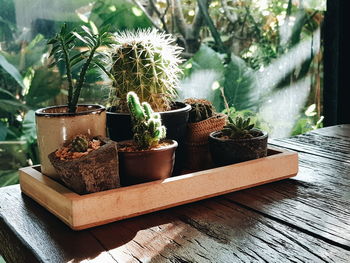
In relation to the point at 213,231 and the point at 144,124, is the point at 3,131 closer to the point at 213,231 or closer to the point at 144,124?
the point at 144,124

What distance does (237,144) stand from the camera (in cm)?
106

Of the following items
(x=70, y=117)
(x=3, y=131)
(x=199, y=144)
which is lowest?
(x=3, y=131)

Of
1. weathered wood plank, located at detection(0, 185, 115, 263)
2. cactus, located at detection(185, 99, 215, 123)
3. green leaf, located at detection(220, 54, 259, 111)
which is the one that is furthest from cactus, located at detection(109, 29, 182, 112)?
green leaf, located at detection(220, 54, 259, 111)

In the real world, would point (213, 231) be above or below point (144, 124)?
below

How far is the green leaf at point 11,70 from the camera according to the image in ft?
6.59

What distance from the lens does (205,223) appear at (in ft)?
2.82

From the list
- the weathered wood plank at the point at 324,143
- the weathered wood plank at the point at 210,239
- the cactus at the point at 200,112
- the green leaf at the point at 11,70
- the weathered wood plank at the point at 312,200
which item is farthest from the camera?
the green leaf at the point at 11,70

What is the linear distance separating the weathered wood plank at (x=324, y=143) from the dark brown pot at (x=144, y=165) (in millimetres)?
613

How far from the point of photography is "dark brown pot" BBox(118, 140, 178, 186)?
0.91 meters

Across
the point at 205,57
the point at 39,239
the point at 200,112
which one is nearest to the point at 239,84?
the point at 205,57

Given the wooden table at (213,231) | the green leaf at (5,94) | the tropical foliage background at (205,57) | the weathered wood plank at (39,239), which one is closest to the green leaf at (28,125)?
the tropical foliage background at (205,57)

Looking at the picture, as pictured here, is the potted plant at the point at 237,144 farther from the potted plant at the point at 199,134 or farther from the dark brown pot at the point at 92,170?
the dark brown pot at the point at 92,170

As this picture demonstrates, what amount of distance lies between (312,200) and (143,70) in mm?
468

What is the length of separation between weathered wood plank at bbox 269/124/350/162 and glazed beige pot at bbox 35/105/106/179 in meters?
0.70
